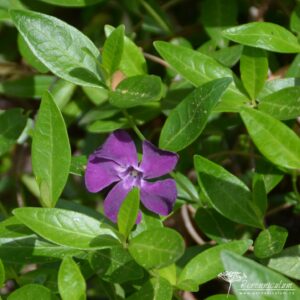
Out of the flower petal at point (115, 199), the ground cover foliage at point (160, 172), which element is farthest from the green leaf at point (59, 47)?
the flower petal at point (115, 199)

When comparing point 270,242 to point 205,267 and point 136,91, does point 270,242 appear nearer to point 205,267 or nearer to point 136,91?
→ point 205,267

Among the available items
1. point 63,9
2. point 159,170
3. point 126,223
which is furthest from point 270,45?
point 63,9

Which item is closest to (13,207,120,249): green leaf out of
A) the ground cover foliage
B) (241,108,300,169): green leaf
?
the ground cover foliage

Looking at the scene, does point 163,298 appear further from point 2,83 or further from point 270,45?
point 2,83

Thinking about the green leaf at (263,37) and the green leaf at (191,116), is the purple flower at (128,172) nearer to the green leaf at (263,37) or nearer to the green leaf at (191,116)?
the green leaf at (191,116)

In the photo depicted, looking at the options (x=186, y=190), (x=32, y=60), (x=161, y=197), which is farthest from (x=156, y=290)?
(x=32, y=60)

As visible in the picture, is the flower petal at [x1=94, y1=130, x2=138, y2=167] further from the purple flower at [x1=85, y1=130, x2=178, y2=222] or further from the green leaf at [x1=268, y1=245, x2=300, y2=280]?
the green leaf at [x1=268, y1=245, x2=300, y2=280]
